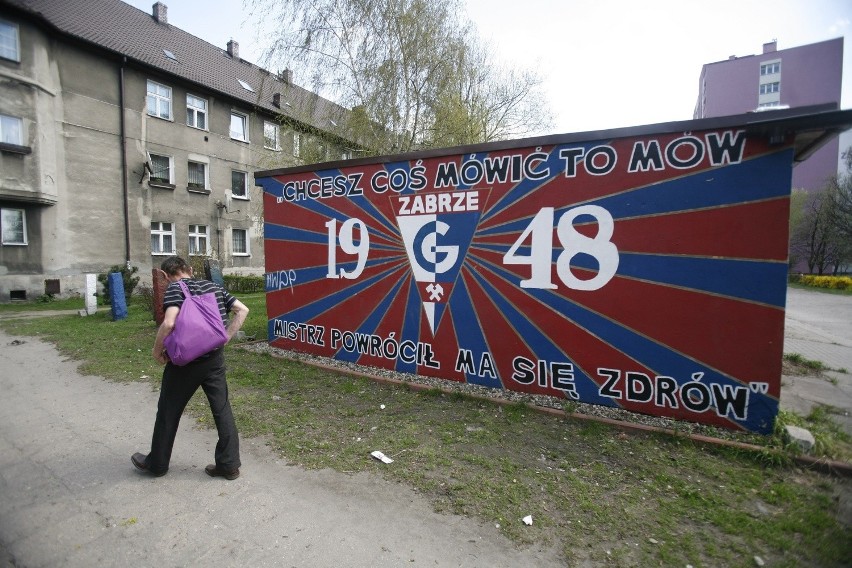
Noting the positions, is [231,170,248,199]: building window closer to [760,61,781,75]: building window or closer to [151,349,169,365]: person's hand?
[151,349,169,365]: person's hand

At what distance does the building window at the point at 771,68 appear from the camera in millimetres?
47281

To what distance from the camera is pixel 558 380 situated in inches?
201

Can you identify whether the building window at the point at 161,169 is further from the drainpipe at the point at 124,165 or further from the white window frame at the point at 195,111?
the white window frame at the point at 195,111

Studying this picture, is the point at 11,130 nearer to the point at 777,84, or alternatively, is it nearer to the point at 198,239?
the point at 198,239

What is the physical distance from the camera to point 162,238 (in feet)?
67.7

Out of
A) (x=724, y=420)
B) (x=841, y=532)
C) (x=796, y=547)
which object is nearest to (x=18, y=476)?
(x=796, y=547)

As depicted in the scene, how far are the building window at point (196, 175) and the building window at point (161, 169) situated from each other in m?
0.82

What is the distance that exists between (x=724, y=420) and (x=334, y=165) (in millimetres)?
5926

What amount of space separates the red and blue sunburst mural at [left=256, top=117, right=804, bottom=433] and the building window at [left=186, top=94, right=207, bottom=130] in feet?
62.2

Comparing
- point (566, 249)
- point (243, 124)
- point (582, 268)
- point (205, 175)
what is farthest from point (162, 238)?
point (582, 268)

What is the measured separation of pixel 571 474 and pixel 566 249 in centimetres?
243

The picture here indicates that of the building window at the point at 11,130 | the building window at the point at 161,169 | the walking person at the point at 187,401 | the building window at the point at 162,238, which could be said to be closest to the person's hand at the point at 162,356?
the walking person at the point at 187,401

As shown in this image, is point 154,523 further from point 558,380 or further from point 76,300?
point 76,300

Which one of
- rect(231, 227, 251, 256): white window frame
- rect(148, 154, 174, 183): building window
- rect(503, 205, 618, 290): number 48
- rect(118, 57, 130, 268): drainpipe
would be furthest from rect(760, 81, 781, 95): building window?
rect(503, 205, 618, 290): number 48
